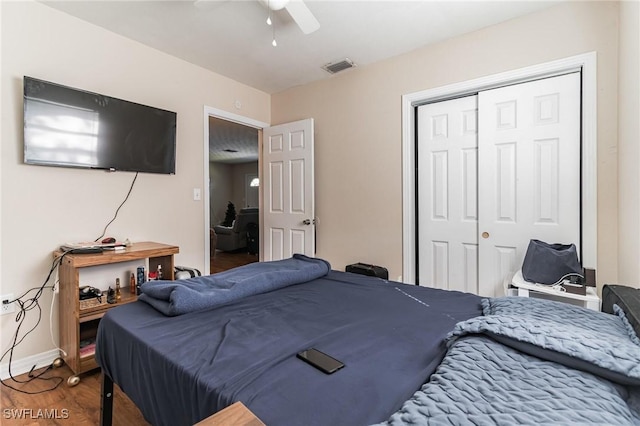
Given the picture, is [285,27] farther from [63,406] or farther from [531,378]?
[63,406]

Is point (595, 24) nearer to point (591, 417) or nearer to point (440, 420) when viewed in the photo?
point (591, 417)

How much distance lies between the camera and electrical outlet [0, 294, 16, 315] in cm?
201

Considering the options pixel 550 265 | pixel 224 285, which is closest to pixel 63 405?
pixel 224 285

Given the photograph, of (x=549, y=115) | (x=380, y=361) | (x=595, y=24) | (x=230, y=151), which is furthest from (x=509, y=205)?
(x=230, y=151)

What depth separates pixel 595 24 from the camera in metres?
2.08

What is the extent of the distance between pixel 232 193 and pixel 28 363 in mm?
8190

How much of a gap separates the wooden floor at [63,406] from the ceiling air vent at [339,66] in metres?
3.18

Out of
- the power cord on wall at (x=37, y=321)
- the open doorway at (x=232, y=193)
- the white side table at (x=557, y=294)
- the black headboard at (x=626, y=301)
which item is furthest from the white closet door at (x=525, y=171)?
the power cord on wall at (x=37, y=321)

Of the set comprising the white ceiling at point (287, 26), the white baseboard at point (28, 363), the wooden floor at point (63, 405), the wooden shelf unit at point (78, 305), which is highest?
the white ceiling at point (287, 26)

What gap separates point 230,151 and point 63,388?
636 cm

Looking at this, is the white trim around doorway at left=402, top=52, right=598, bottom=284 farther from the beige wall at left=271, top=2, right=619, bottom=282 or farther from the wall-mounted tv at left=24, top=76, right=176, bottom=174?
the wall-mounted tv at left=24, top=76, right=176, bottom=174

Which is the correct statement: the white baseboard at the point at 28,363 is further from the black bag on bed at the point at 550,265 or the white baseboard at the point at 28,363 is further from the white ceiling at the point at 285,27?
the black bag on bed at the point at 550,265

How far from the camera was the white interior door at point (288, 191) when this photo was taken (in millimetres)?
3432

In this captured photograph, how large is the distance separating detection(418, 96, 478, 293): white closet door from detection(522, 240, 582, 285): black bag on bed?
0.57 meters
